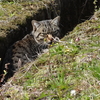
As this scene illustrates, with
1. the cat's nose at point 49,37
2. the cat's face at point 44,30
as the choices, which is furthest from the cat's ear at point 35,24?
the cat's nose at point 49,37

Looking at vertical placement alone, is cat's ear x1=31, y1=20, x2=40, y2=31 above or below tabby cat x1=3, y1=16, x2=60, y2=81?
above

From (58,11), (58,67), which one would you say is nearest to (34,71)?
(58,67)

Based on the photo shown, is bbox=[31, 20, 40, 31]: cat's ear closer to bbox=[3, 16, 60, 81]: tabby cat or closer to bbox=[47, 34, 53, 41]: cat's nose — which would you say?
bbox=[3, 16, 60, 81]: tabby cat

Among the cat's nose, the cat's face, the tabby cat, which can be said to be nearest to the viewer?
the tabby cat

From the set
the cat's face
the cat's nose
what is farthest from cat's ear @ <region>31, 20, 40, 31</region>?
the cat's nose

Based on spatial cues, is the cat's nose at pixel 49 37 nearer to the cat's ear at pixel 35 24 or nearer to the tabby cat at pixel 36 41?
the tabby cat at pixel 36 41

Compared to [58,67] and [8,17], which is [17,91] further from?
[8,17]

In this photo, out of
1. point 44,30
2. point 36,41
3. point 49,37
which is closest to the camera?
point 49,37

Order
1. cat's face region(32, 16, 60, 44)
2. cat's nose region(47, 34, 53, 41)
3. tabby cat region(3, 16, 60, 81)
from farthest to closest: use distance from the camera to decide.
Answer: cat's face region(32, 16, 60, 44) < cat's nose region(47, 34, 53, 41) < tabby cat region(3, 16, 60, 81)

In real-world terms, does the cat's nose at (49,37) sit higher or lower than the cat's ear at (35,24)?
lower

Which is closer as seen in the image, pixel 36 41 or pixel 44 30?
pixel 44 30

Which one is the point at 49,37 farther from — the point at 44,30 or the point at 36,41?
the point at 36,41

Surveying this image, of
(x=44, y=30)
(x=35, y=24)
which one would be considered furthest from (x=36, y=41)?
(x=35, y=24)

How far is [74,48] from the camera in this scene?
11.9ft
